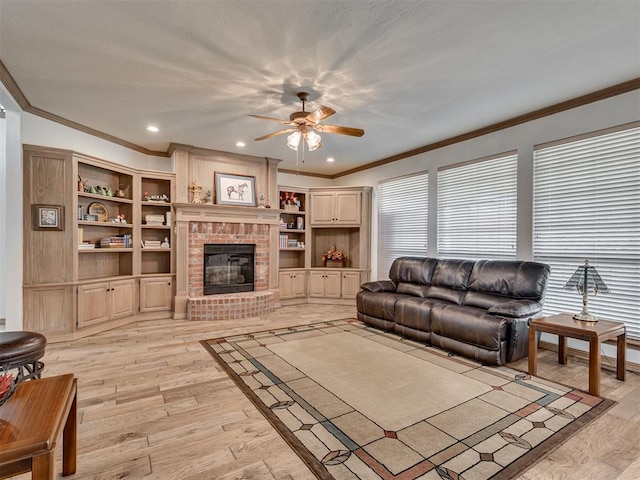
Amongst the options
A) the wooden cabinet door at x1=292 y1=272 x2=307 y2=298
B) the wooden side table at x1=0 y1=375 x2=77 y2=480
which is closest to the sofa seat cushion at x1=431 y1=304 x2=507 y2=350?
the wooden cabinet door at x1=292 y1=272 x2=307 y2=298

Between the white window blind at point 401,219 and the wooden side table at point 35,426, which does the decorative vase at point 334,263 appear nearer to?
the white window blind at point 401,219

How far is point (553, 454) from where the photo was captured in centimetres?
201

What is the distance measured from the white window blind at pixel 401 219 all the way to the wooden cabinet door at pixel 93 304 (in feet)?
15.5

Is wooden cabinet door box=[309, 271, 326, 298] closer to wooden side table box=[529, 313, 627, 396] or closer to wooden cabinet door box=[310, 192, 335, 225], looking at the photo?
wooden cabinet door box=[310, 192, 335, 225]

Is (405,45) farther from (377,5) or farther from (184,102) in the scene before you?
(184,102)

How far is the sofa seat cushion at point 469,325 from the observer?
133 inches

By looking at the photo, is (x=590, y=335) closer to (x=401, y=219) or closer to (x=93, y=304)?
(x=401, y=219)

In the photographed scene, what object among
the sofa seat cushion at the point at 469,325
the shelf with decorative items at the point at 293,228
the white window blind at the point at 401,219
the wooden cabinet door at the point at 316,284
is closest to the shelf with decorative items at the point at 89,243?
the shelf with decorative items at the point at 293,228

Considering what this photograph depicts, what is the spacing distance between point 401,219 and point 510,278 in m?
2.53

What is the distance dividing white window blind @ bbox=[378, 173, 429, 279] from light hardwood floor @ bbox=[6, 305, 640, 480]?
2670 millimetres

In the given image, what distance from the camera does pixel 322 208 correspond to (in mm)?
7039

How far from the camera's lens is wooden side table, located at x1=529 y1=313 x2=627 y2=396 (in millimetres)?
2777

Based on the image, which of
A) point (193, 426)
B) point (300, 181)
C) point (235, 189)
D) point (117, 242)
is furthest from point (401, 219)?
point (193, 426)

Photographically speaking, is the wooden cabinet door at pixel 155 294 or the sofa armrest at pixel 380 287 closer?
the sofa armrest at pixel 380 287
